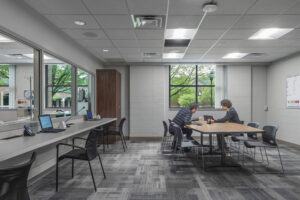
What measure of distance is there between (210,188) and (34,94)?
3170 mm

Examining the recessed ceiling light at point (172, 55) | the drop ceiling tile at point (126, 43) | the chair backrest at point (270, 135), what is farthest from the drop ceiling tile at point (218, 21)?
the chair backrest at point (270, 135)

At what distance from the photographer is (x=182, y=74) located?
6.77 metres

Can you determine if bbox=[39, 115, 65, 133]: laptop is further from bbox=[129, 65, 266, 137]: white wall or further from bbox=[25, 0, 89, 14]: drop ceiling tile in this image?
bbox=[129, 65, 266, 137]: white wall

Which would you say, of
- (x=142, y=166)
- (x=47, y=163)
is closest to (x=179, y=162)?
(x=142, y=166)

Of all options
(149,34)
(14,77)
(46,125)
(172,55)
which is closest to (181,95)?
(172,55)

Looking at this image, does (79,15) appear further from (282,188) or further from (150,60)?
(282,188)

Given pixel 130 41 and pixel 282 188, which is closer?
pixel 282 188

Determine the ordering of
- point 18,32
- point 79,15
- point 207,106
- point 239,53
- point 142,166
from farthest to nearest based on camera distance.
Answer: point 207,106
point 239,53
point 142,166
point 79,15
point 18,32

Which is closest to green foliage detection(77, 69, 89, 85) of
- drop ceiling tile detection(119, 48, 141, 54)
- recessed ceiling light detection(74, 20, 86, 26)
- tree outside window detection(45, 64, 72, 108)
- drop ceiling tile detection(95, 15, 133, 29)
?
tree outside window detection(45, 64, 72, 108)

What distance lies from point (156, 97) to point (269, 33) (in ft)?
12.3

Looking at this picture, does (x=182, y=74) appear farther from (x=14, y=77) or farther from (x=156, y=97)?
(x=14, y=77)

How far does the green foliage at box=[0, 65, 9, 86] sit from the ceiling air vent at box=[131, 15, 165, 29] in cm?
534

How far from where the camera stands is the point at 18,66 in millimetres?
6379

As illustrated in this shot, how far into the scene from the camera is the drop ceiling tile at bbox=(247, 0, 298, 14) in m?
2.57
